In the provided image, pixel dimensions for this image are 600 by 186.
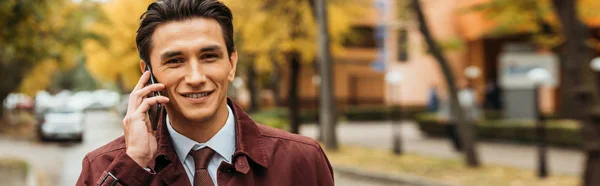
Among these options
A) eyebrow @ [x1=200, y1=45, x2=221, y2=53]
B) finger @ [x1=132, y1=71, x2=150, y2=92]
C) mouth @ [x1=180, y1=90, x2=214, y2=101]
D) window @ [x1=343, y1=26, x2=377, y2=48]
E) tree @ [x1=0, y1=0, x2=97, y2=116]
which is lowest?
mouth @ [x1=180, y1=90, x2=214, y2=101]

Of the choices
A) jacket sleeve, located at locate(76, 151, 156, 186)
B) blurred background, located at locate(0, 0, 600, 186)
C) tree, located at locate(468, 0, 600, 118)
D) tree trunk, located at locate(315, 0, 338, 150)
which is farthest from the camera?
tree, located at locate(468, 0, 600, 118)

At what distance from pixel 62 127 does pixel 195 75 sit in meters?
24.8

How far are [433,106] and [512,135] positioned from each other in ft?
27.2

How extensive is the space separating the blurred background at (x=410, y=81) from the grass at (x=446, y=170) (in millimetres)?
32

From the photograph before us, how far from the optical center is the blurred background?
40.0ft

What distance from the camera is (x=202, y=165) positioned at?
1.96 m

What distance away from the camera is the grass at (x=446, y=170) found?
1148cm

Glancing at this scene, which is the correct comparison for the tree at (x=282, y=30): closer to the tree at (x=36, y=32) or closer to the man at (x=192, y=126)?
the tree at (x=36, y=32)

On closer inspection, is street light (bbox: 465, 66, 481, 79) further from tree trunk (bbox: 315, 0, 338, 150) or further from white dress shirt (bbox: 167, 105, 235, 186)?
white dress shirt (bbox: 167, 105, 235, 186)

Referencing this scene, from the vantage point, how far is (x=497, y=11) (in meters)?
21.5

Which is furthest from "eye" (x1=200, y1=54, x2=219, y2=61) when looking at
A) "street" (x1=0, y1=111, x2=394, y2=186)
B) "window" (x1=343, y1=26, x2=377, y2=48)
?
"window" (x1=343, y1=26, x2=377, y2=48)

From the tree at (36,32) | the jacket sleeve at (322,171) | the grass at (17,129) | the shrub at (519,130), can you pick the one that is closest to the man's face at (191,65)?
the jacket sleeve at (322,171)

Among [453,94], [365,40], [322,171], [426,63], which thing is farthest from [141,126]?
[365,40]

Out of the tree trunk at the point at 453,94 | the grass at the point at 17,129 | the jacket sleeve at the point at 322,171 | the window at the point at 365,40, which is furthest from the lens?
the window at the point at 365,40
